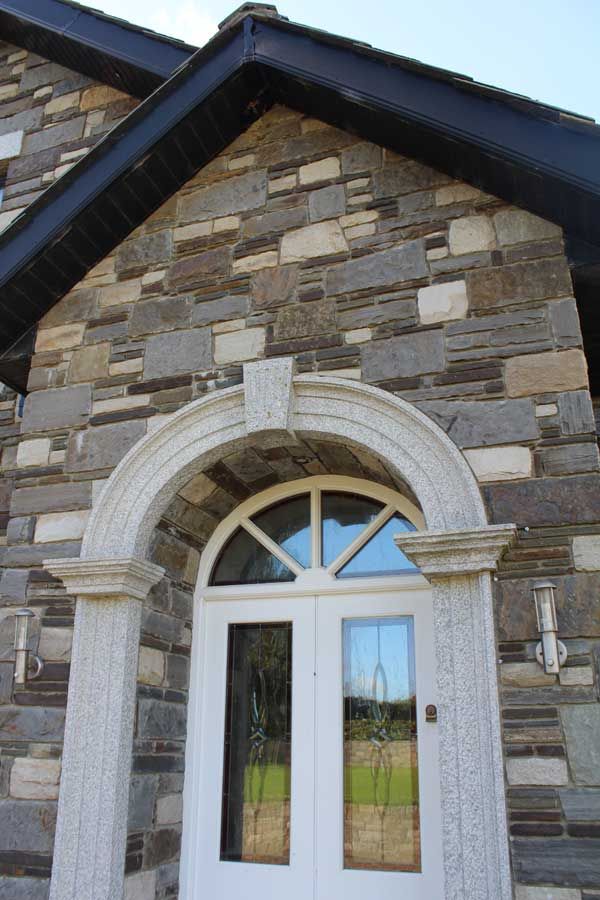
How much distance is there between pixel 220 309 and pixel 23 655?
2.02m

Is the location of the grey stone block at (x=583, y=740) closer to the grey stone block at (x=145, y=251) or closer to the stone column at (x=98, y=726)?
the stone column at (x=98, y=726)

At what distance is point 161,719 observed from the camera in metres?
3.94

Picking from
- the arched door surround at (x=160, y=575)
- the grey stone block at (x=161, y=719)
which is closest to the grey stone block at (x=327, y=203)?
the arched door surround at (x=160, y=575)

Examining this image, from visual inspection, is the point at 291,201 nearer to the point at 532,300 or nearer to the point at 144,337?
the point at 144,337

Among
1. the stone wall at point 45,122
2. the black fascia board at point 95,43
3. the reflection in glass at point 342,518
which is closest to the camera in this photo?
the reflection in glass at point 342,518

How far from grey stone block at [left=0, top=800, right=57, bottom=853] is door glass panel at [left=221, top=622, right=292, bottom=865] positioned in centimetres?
87

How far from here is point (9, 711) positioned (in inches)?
152

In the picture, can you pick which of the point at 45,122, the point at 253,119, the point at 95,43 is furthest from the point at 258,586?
the point at 45,122

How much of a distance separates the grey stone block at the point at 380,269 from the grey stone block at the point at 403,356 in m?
0.33

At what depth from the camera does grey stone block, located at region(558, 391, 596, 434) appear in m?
3.38

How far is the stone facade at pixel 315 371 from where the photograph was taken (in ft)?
10.2

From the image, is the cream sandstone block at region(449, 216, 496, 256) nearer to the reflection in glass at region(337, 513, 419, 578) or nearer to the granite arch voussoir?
the granite arch voussoir

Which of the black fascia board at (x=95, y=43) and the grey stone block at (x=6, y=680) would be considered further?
the black fascia board at (x=95, y=43)

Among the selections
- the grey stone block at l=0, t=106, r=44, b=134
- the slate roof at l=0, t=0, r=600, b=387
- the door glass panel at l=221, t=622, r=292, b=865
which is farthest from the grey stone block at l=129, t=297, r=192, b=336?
the grey stone block at l=0, t=106, r=44, b=134
